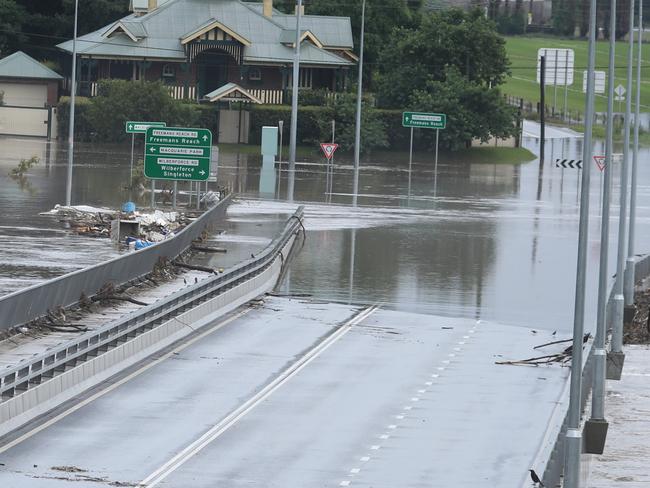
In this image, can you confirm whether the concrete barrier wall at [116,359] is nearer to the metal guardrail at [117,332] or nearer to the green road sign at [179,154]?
the metal guardrail at [117,332]

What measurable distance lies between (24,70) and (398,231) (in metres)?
57.5

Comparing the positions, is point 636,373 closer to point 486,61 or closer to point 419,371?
point 419,371

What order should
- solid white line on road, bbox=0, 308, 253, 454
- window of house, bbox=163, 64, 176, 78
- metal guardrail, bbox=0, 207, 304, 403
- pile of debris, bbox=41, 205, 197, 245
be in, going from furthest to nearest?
window of house, bbox=163, 64, 176, 78, pile of debris, bbox=41, 205, 197, 245, metal guardrail, bbox=0, 207, 304, 403, solid white line on road, bbox=0, 308, 253, 454

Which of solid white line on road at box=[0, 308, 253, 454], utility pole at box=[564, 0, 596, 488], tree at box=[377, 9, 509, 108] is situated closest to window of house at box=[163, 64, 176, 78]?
tree at box=[377, 9, 509, 108]

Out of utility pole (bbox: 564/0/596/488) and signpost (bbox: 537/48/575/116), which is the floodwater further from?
signpost (bbox: 537/48/575/116)

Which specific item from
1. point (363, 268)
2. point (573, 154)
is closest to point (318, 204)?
point (363, 268)

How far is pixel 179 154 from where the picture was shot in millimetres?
47500

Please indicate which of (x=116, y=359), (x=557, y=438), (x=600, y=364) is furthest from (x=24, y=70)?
(x=557, y=438)

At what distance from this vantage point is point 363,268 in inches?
1587

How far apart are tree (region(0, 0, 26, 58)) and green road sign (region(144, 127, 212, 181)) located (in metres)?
67.0

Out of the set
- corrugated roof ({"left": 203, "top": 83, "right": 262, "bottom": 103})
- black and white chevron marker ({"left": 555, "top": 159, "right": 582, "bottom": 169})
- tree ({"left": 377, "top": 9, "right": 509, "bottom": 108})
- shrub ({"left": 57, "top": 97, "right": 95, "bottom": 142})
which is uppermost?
tree ({"left": 377, "top": 9, "right": 509, "bottom": 108})

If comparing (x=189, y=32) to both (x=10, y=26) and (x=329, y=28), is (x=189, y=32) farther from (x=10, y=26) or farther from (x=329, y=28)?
(x=10, y=26)

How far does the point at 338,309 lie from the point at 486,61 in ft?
221

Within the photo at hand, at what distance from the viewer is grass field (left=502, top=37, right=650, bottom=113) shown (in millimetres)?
147750
